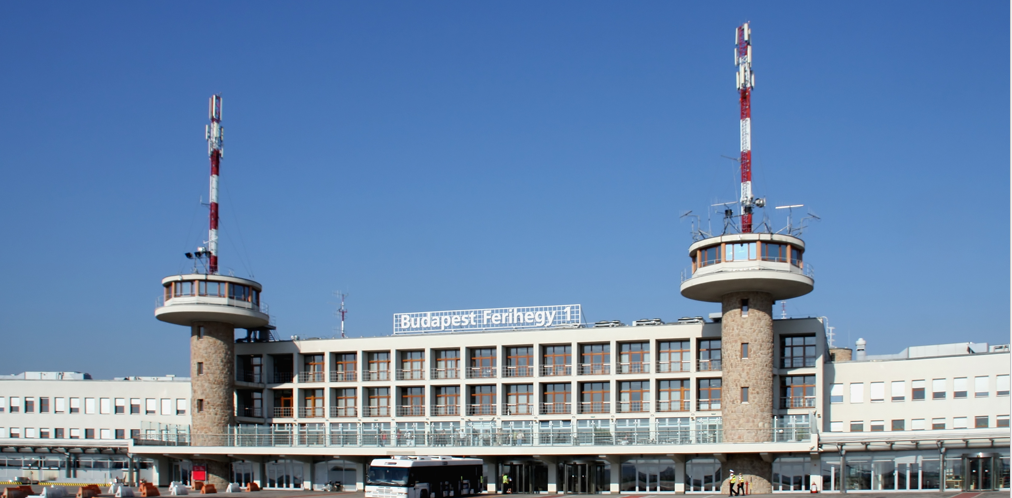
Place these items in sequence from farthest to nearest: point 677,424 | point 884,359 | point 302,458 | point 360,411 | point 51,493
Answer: point 360,411 < point 302,458 < point 884,359 < point 677,424 < point 51,493

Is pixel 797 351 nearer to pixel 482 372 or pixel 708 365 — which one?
pixel 708 365

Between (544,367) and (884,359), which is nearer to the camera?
(884,359)

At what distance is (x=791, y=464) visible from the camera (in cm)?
6056

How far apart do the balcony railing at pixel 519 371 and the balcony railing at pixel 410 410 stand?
6.70m

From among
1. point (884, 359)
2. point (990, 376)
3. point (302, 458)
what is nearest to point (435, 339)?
point (302, 458)

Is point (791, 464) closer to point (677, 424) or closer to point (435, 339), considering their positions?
point (677, 424)

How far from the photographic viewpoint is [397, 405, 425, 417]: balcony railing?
7381cm

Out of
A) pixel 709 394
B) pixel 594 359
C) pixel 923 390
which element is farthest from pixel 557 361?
pixel 923 390

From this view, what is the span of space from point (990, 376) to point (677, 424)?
17933 mm

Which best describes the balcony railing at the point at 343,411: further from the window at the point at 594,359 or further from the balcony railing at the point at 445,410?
the window at the point at 594,359

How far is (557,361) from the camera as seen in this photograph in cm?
7144

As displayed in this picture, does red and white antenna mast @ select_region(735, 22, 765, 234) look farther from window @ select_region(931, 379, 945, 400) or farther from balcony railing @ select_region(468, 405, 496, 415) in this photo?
balcony railing @ select_region(468, 405, 496, 415)

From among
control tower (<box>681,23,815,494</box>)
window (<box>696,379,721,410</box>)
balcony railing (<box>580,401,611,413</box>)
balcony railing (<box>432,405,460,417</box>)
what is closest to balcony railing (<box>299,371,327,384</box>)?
balcony railing (<box>432,405,460,417</box>)

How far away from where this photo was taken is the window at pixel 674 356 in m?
67.9
